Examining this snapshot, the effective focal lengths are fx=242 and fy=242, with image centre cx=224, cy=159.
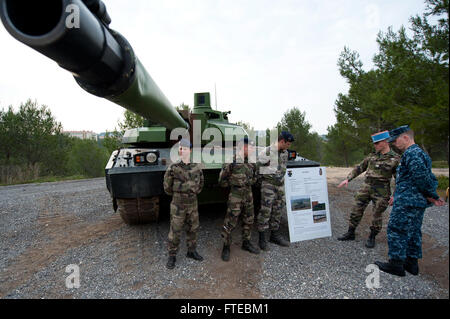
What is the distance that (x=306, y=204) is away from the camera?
372 cm

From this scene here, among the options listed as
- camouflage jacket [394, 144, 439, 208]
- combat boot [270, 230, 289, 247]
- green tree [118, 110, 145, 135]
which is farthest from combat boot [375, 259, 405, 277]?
green tree [118, 110, 145, 135]

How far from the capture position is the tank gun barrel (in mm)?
1063

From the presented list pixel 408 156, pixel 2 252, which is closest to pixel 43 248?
pixel 2 252

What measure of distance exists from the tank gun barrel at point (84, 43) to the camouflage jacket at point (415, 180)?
8.55ft

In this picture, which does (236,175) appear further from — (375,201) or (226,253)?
(375,201)

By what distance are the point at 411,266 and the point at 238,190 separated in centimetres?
204

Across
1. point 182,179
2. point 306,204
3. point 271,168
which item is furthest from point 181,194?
point 306,204

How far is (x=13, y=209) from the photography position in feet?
21.1

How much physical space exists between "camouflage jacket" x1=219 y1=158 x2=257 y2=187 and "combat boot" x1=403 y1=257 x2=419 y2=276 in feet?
6.29

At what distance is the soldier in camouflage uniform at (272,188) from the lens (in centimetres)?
346

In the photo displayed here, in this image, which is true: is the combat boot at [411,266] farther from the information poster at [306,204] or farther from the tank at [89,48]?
the tank at [89,48]

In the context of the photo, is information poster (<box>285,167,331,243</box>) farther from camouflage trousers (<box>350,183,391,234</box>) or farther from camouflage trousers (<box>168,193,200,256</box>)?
camouflage trousers (<box>168,193,200,256</box>)

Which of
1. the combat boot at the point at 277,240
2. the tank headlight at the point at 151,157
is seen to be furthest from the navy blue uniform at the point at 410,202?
the tank headlight at the point at 151,157
